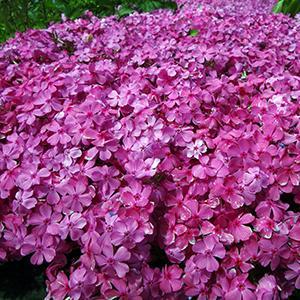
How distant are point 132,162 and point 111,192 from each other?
0.37 ft

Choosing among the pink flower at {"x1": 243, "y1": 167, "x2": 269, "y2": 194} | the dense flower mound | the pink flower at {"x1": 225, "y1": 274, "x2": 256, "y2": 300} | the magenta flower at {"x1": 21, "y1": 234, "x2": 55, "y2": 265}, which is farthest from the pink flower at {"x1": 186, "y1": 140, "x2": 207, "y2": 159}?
the magenta flower at {"x1": 21, "y1": 234, "x2": 55, "y2": 265}

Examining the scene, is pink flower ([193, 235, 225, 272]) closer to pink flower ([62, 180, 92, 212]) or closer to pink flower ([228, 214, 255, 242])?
pink flower ([228, 214, 255, 242])

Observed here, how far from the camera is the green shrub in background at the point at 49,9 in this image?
12.6 feet

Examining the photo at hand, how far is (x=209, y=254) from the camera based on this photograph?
1437mm

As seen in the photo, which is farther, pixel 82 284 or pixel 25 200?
pixel 25 200

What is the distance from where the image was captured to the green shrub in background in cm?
→ 383

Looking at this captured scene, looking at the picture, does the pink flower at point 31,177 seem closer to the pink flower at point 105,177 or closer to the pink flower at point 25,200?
the pink flower at point 25,200

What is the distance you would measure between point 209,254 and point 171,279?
0.13m

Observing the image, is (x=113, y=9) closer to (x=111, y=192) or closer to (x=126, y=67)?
(x=126, y=67)

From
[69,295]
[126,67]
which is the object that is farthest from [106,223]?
[126,67]

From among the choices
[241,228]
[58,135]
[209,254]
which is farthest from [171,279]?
[58,135]

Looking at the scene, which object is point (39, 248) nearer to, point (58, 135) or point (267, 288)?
point (58, 135)

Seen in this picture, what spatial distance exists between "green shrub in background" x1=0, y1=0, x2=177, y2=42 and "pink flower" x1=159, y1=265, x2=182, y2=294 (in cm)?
271

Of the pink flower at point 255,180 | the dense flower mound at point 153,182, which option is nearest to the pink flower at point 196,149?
the dense flower mound at point 153,182
